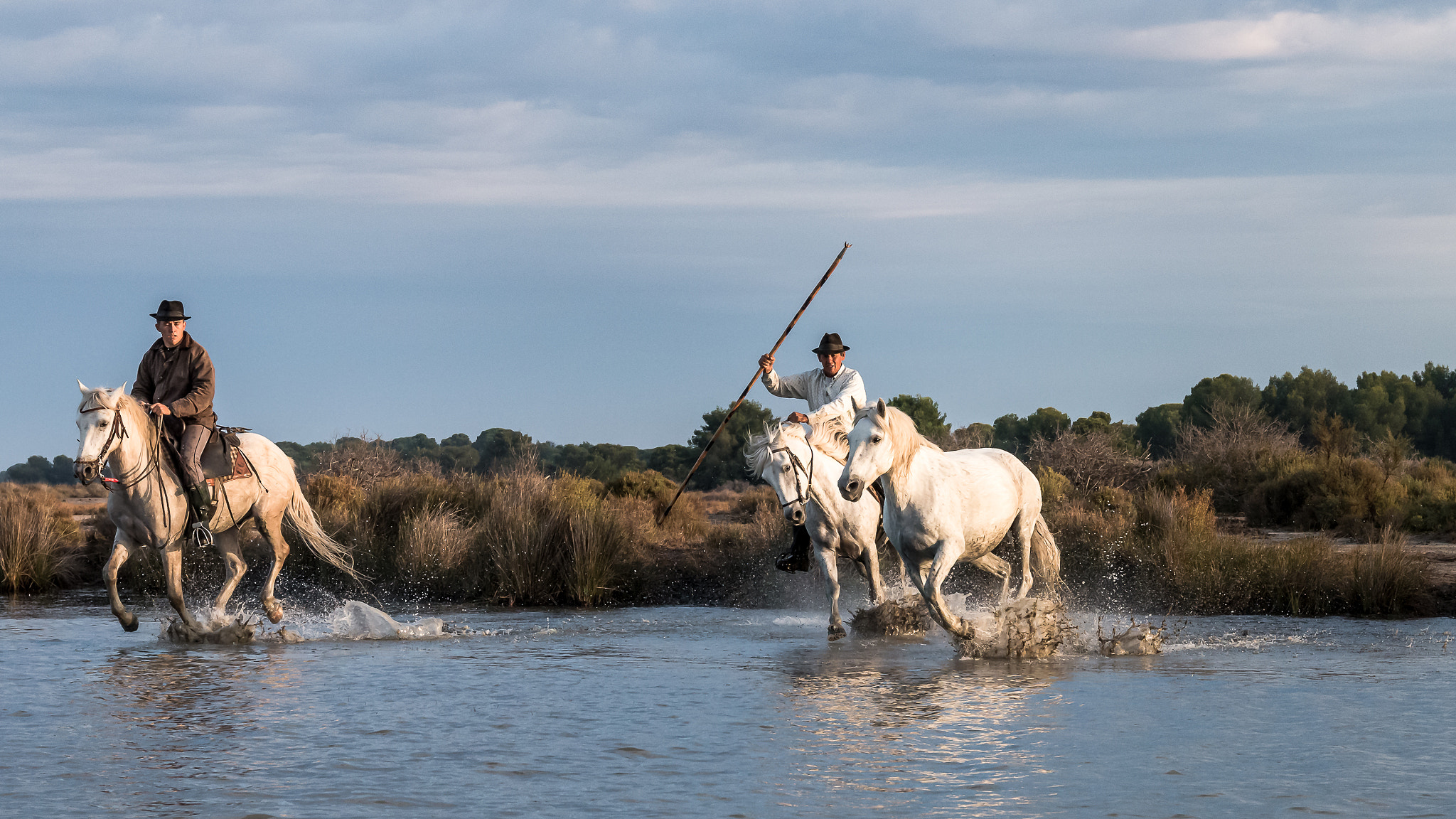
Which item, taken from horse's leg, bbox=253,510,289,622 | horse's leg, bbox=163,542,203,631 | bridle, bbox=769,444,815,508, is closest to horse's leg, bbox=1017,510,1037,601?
bridle, bbox=769,444,815,508

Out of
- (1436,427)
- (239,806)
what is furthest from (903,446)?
(1436,427)

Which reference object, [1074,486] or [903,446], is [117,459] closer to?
[903,446]

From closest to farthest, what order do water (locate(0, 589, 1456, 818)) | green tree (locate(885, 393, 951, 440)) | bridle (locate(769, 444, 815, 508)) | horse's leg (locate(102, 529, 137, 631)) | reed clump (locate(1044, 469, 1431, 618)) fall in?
water (locate(0, 589, 1456, 818)), horse's leg (locate(102, 529, 137, 631)), bridle (locate(769, 444, 815, 508)), reed clump (locate(1044, 469, 1431, 618)), green tree (locate(885, 393, 951, 440))

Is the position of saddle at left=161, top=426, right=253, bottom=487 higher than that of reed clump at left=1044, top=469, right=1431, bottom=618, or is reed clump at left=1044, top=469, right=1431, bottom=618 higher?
saddle at left=161, top=426, right=253, bottom=487

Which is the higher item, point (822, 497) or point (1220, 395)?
point (1220, 395)

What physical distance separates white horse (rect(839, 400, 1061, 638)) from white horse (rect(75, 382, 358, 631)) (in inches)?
228

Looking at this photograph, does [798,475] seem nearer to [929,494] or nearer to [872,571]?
[872,571]

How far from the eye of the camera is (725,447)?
4353cm

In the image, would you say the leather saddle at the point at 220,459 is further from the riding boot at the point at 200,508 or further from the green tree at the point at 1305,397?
the green tree at the point at 1305,397

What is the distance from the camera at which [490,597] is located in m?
15.6

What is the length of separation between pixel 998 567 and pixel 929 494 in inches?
88.9

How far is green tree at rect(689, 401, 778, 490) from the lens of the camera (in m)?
41.7

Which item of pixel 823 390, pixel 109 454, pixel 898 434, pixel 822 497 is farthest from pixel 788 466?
pixel 109 454

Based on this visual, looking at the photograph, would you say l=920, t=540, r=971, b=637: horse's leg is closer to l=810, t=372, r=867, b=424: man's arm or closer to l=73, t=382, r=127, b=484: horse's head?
l=810, t=372, r=867, b=424: man's arm
